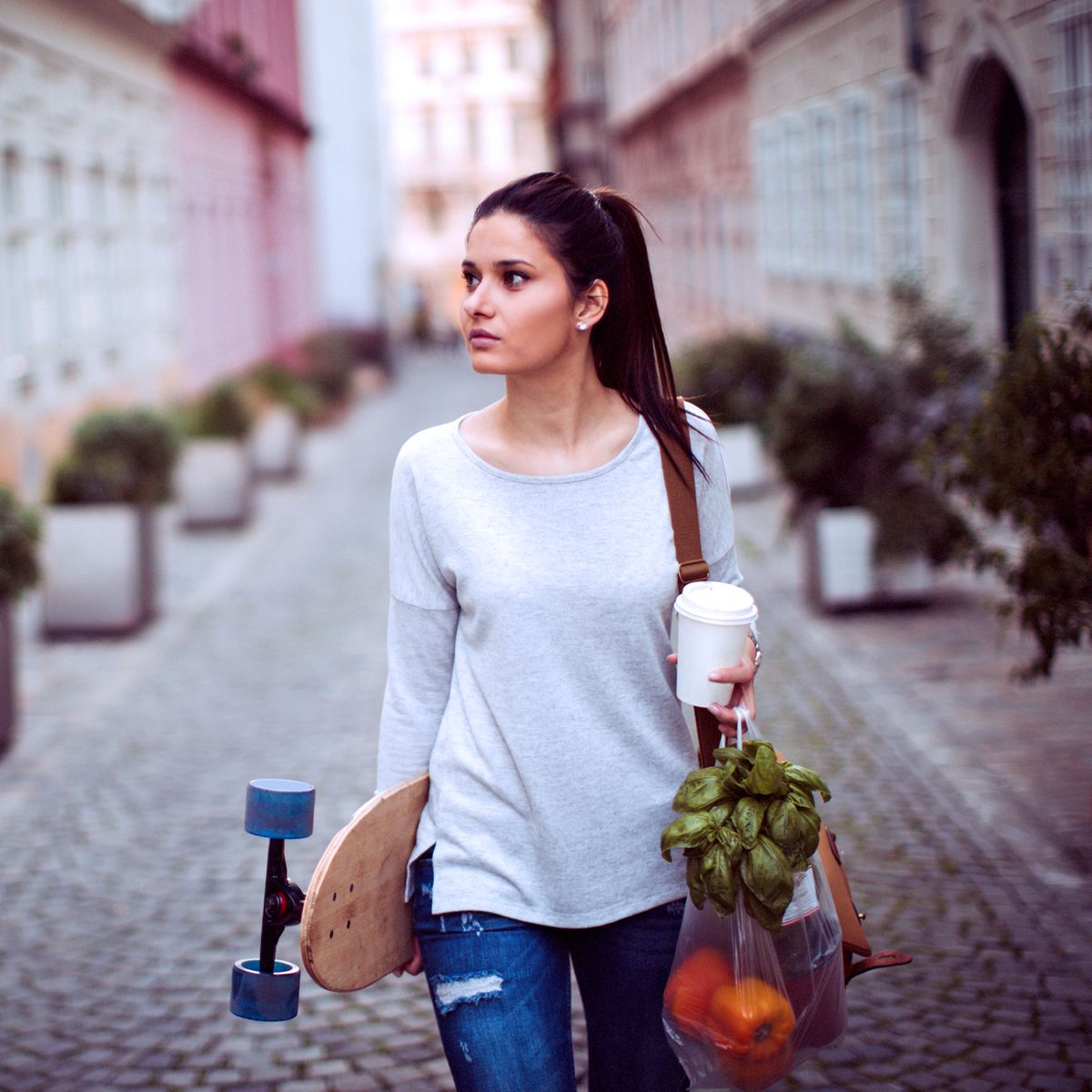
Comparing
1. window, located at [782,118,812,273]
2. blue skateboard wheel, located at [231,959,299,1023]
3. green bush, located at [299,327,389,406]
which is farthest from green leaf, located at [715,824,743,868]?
green bush, located at [299,327,389,406]

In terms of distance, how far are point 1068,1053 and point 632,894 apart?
209cm

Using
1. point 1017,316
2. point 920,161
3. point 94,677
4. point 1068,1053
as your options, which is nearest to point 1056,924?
point 1068,1053

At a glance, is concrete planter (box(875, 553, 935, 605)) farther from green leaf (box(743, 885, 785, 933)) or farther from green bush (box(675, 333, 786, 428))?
green leaf (box(743, 885, 785, 933))

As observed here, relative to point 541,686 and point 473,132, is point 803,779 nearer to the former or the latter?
point 541,686

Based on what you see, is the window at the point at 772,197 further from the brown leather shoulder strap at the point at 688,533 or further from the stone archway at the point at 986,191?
the brown leather shoulder strap at the point at 688,533

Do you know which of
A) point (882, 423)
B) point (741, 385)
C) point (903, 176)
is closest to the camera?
point (882, 423)

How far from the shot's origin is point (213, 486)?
1496 cm

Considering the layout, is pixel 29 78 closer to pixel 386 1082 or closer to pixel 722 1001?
pixel 386 1082

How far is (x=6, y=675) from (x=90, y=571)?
2791 millimetres

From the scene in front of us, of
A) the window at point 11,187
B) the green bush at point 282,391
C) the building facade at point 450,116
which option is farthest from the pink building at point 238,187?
the building facade at point 450,116

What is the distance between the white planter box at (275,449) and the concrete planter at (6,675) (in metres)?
11.0

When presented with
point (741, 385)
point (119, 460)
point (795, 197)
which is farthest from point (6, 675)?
point (795, 197)

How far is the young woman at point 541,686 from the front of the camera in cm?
252

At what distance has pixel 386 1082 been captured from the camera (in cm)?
416
